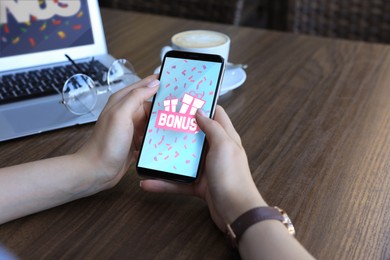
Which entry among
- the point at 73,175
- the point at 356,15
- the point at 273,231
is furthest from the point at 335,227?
the point at 356,15

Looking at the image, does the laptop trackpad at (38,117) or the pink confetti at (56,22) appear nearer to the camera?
the laptop trackpad at (38,117)

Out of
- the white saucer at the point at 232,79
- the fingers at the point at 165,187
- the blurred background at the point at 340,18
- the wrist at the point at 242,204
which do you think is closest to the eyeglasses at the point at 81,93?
the white saucer at the point at 232,79

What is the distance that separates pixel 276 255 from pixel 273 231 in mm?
26

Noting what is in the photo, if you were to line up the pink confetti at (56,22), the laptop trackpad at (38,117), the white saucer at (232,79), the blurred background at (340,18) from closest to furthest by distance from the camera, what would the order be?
the laptop trackpad at (38,117) → the white saucer at (232,79) → the pink confetti at (56,22) → the blurred background at (340,18)

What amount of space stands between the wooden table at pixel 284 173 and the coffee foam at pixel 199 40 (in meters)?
0.10

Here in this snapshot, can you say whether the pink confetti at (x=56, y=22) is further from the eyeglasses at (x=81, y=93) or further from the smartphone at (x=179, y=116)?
the smartphone at (x=179, y=116)

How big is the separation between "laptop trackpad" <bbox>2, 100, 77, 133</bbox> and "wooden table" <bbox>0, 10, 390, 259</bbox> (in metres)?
0.02

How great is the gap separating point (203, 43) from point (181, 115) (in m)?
0.30

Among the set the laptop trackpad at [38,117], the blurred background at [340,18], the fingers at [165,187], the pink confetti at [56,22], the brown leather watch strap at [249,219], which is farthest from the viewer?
the blurred background at [340,18]

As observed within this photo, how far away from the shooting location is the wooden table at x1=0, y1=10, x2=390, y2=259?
0.50 m

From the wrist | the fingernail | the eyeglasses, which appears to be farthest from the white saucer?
the wrist

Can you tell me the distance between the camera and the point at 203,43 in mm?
843

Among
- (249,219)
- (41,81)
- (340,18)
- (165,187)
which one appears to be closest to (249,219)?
(249,219)

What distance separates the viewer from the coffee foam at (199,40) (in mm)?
831
